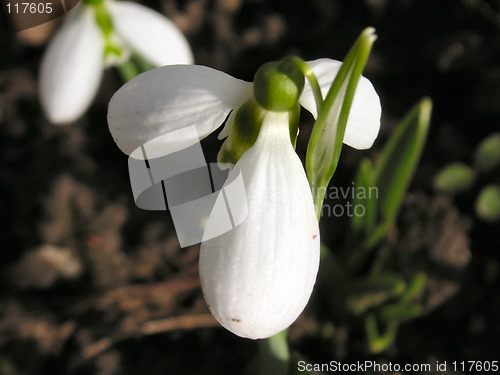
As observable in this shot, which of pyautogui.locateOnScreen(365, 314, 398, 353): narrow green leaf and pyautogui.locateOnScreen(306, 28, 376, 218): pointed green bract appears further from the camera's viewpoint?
pyautogui.locateOnScreen(365, 314, 398, 353): narrow green leaf

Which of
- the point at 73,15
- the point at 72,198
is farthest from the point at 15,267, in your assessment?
the point at 73,15

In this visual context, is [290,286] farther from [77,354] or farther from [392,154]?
[77,354]

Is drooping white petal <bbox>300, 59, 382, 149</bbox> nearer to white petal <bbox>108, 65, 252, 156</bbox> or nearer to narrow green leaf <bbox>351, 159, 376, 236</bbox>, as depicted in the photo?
white petal <bbox>108, 65, 252, 156</bbox>

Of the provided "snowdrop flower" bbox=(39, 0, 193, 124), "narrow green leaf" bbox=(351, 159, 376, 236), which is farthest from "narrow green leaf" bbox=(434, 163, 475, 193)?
"snowdrop flower" bbox=(39, 0, 193, 124)

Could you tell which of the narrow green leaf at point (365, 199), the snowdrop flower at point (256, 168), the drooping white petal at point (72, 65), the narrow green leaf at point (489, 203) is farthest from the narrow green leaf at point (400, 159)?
the drooping white petal at point (72, 65)

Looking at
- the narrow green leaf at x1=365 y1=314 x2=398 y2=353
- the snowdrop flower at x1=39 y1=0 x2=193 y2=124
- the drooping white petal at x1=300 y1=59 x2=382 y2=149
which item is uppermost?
the drooping white petal at x1=300 y1=59 x2=382 y2=149

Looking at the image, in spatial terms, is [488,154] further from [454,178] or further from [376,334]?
[376,334]
